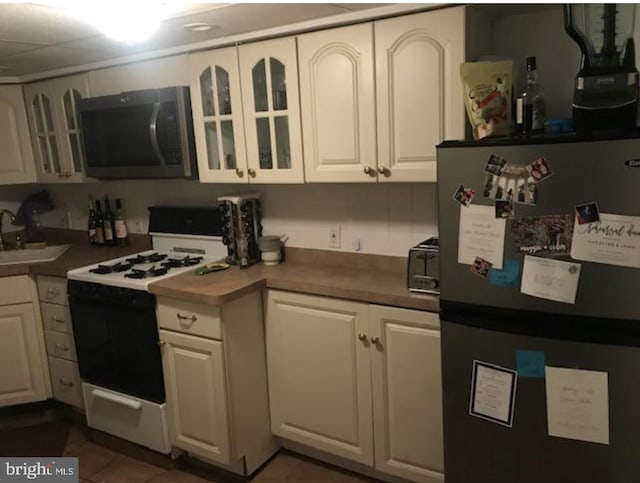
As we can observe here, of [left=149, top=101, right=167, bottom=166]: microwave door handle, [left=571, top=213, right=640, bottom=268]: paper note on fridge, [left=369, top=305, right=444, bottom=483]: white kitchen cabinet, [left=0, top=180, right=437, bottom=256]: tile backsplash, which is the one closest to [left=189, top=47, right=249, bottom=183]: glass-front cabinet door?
[left=149, top=101, right=167, bottom=166]: microwave door handle

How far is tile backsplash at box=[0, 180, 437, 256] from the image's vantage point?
2428mm

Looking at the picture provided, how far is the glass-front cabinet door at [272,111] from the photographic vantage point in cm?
232

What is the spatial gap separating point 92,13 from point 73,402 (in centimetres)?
217

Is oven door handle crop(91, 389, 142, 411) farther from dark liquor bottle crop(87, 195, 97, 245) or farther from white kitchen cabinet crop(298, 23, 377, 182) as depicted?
white kitchen cabinet crop(298, 23, 377, 182)

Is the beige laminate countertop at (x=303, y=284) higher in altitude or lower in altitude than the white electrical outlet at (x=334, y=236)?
lower

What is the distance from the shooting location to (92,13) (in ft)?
6.18

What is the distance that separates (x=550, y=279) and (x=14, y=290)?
280cm

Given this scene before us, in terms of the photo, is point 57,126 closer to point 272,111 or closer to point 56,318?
point 56,318

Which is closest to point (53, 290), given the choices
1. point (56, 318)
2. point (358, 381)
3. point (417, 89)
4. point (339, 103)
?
point (56, 318)

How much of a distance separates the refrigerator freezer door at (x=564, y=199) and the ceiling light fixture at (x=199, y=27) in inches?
45.5

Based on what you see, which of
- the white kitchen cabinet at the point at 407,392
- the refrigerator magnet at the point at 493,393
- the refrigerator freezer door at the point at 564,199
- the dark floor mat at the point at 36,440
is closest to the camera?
the refrigerator freezer door at the point at 564,199

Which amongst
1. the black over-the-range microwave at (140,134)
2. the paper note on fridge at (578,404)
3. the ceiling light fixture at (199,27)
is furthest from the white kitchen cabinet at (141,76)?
the paper note on fridge at (578,404)

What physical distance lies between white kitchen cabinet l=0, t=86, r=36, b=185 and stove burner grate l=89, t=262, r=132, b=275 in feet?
3.41

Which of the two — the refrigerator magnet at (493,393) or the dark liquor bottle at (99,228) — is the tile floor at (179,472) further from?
the dark liquor bottle at (99,228)
